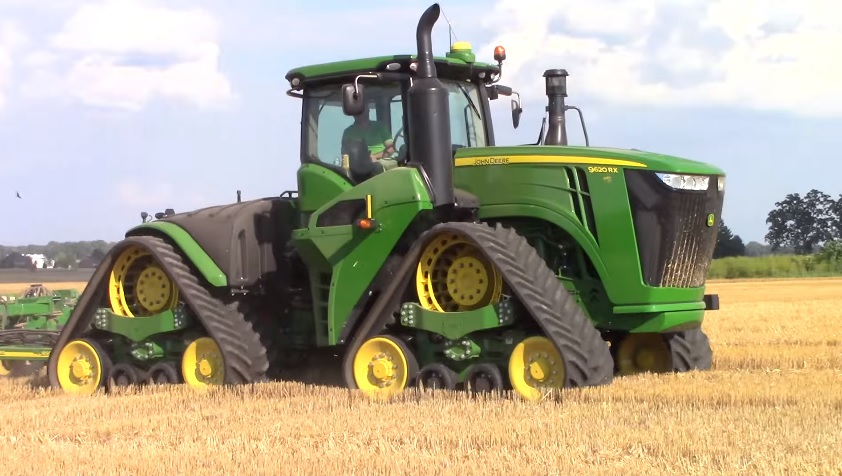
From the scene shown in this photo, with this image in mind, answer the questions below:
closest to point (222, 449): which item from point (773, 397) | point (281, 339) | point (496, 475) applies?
point (496, 475)

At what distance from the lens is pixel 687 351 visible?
401 inches

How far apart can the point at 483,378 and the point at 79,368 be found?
4.24 metres

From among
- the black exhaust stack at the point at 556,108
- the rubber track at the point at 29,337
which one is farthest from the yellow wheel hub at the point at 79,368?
the black exhaust stack at the point at 556,108

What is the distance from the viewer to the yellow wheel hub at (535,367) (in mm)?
8547

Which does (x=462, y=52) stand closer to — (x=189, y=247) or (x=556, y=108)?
(x=556, y=108)

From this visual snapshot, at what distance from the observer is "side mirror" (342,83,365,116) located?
368 inches

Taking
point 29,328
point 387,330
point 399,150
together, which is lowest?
point 387,330

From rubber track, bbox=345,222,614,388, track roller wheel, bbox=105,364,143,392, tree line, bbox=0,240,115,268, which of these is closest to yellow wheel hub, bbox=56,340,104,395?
track roller wheel, bbox=105,364,143,392

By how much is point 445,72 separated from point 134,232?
3414mm

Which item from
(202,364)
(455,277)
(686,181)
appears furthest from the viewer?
(202,364)

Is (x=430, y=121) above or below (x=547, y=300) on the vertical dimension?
above

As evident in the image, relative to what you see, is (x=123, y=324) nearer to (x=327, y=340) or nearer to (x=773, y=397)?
(x=327, y=340)

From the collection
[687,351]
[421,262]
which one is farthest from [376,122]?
[687,351]

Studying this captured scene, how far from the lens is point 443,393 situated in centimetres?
877
